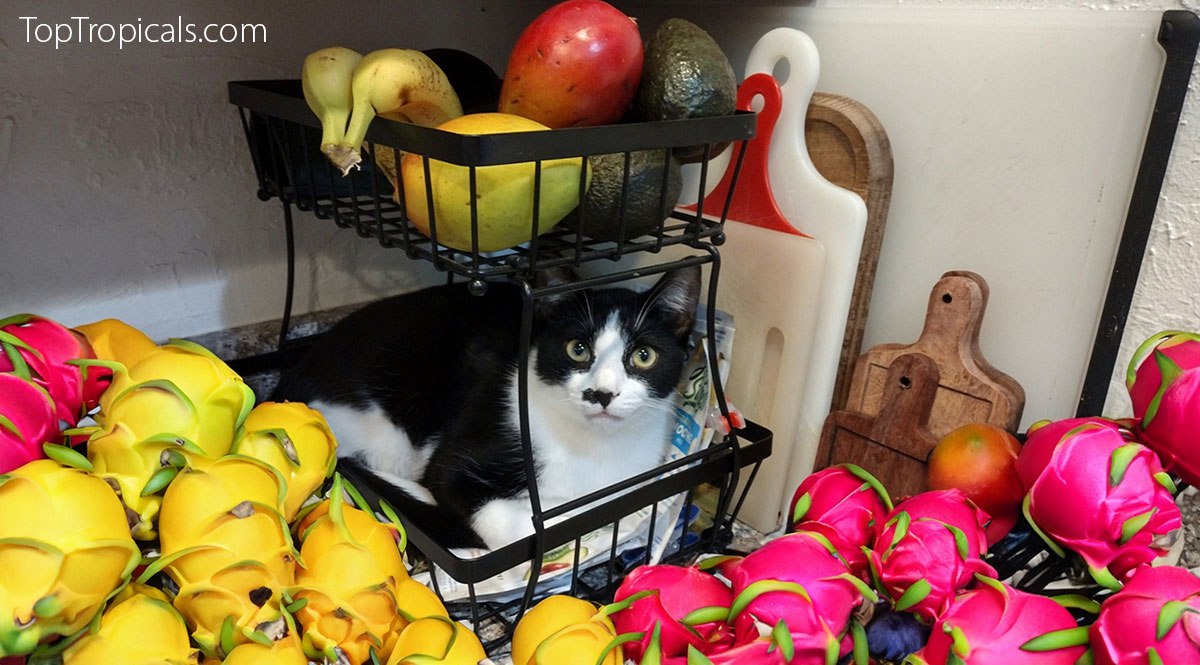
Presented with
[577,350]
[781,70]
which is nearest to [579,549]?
[577,350]

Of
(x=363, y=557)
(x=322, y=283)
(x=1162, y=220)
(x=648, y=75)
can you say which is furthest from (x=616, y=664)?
(x=322, y=283)

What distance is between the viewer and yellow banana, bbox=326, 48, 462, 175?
1.71 ft

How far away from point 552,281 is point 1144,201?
0.48 meters

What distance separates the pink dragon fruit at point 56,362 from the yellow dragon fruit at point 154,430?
0.03 meters

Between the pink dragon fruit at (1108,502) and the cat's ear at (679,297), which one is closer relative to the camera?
the pink dragon fruit at (1108,502)

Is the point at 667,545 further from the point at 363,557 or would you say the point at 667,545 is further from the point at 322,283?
the point at 322,283

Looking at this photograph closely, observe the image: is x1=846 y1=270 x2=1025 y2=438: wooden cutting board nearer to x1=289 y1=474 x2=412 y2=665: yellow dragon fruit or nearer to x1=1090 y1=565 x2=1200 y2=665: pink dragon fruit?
x1=1090 y1=565 x2=1200 y2=665: pink dragon fruit

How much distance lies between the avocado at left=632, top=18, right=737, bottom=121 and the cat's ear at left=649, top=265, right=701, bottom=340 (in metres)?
0.20

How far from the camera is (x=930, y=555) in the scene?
418 mm

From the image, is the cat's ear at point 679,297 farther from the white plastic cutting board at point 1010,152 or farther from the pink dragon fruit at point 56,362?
the pink dragon fruit at point 56,362

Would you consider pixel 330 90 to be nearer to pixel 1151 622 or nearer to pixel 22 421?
pixel 22 421

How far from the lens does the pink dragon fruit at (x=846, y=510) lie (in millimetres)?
468

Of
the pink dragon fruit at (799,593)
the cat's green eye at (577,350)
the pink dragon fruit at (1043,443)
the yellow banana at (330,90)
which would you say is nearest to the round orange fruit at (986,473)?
the pink dragon fruit at (1043,443)

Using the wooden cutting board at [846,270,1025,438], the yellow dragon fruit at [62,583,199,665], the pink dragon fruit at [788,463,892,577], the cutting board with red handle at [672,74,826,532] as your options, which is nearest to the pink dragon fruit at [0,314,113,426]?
the yellow dragon fruit at [62,583,199,665]
